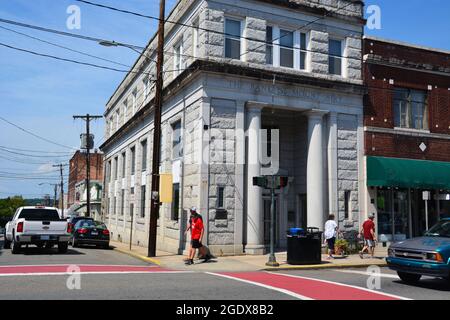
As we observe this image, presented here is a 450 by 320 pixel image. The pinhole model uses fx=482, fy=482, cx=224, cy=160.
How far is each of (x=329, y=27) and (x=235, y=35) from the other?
15.2 ft

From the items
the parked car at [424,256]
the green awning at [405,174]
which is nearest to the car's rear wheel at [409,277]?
the parked car at [424,256]

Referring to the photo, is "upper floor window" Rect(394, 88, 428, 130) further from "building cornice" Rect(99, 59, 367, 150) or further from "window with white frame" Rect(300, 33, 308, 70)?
"window with white frame" Rect(300, 33, 308, 70)

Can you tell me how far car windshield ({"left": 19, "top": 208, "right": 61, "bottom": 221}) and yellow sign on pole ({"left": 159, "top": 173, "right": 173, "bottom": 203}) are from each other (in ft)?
15.0

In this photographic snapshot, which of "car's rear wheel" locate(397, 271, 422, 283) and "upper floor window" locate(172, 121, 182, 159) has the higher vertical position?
"upper floor window" locate(172, 121, 182, 159)

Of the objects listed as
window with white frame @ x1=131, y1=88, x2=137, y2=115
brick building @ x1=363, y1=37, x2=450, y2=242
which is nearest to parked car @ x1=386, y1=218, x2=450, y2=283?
brick building @ x1=363, y1=37, x2=450, y2=242

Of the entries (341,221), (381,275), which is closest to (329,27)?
(341,221)

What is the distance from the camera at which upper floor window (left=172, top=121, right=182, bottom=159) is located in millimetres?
21469

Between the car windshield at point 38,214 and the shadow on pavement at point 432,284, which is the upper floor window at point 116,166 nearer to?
the car windshield at point 38,214

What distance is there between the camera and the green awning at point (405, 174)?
21.1 meters

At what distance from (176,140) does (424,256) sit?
1333cm

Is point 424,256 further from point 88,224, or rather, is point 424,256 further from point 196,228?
point 88,224

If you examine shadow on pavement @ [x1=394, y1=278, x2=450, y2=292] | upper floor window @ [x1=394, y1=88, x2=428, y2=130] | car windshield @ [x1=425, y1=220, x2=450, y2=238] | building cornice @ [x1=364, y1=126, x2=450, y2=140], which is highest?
upper floor window @ [x1=394, y1=88, x2=428, y2=130]
